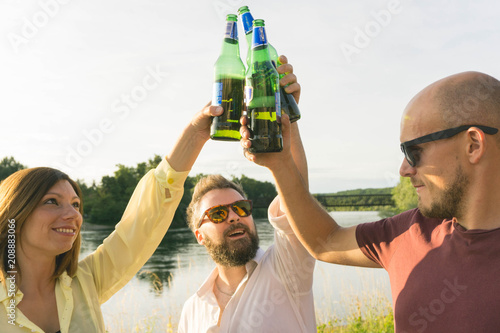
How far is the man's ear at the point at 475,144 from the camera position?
1.70 metres

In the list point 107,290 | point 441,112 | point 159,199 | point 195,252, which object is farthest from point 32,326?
point 195,252

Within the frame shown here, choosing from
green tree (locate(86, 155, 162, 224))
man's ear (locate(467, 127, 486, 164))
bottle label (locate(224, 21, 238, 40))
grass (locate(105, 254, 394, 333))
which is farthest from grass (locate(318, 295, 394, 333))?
green tree (locate(86, 155, 162, 224))

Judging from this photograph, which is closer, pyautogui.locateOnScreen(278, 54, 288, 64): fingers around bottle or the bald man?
the bald man

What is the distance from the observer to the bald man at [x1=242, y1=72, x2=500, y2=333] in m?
1.61

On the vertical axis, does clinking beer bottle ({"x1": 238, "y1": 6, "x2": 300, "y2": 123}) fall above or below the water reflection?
above

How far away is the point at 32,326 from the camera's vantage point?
78.8 inches

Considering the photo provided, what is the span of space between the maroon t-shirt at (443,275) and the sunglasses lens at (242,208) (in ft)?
3.85

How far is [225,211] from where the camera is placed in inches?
117

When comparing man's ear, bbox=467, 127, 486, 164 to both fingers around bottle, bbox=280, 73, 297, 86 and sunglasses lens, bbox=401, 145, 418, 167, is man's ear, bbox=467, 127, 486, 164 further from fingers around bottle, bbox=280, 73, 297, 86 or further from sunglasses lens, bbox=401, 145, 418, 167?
fingers around bottle, bbox=280, 73, 297, 86

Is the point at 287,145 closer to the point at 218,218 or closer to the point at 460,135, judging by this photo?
the point at 460,135

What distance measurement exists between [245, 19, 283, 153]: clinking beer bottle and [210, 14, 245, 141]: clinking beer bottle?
77mm

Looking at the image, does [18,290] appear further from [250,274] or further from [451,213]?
[451,213]

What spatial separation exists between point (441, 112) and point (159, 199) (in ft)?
4.92

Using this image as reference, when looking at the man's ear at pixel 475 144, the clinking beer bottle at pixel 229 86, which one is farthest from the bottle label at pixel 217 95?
the man's ear at pixel 475 144
